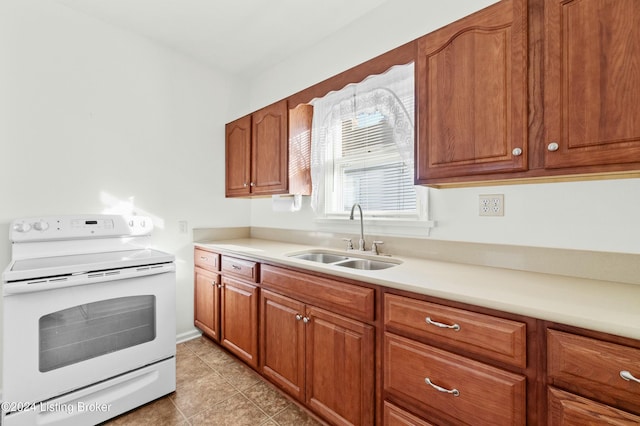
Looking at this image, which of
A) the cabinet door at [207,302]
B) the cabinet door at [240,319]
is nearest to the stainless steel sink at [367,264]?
the cabinet door at [240,319]

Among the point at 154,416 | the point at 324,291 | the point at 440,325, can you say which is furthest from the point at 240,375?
the point at 440,325

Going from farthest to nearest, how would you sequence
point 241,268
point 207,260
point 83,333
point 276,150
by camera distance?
1. point 207,260
2. point 276,150
3. point 241,268
4. point 83,333

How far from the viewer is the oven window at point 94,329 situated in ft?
5.08

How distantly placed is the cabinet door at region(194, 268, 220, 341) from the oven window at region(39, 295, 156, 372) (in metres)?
0.61

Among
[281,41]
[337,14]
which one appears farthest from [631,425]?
[281,41]

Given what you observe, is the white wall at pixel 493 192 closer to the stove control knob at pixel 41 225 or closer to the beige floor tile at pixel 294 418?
the beige floor tile at pixel 294 418

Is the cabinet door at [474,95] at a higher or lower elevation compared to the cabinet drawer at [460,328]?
higher

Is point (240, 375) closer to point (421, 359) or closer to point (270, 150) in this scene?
point (421, 359)

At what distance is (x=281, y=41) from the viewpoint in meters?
2.57

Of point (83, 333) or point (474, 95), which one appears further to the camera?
point (83, 333)

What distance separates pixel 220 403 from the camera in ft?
6.11

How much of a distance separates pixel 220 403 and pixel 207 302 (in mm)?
921

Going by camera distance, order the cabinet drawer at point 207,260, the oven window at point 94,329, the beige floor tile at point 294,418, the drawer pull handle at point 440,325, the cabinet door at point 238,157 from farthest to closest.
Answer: the cabinet door at point 238,157 < the cabinet drawer at point 207,260 < the beige floor tile at point 294,418 < the oven window at point 94,329 < the drawer pull handle at point 440,325

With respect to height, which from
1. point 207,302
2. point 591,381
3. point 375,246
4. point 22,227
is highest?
point 22,227
